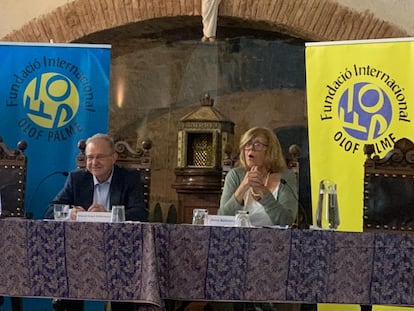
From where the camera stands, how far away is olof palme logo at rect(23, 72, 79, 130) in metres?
5.37

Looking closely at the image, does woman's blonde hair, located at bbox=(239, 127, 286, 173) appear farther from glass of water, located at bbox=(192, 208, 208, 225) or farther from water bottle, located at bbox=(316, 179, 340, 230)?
glass of water, located at bbox=(192, 208, 208, 225)

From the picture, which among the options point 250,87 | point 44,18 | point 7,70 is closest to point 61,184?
point 7,70

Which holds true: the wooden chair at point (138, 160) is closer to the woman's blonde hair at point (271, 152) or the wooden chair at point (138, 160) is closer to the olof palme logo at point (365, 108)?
the woman's blonde hair at point (271, 152)

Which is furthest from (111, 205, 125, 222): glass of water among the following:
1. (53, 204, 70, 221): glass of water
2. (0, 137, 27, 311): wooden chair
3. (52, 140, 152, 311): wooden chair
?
(0, 137, 27, 311): wooden chair

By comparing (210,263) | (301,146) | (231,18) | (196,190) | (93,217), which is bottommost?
(210,263)

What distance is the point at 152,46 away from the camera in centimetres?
635

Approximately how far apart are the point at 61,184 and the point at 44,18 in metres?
1.19

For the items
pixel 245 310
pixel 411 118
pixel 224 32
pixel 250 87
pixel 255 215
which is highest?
pixel 224 32

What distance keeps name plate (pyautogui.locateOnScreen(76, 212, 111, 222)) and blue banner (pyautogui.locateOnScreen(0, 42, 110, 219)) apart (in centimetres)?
177

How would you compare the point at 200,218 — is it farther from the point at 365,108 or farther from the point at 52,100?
the point at 52,100

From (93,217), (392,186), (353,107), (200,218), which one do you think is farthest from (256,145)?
(93,217)

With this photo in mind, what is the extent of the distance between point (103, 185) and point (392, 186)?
138 centimetres

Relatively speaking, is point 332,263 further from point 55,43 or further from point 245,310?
point 55,43

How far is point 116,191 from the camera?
429 cm
